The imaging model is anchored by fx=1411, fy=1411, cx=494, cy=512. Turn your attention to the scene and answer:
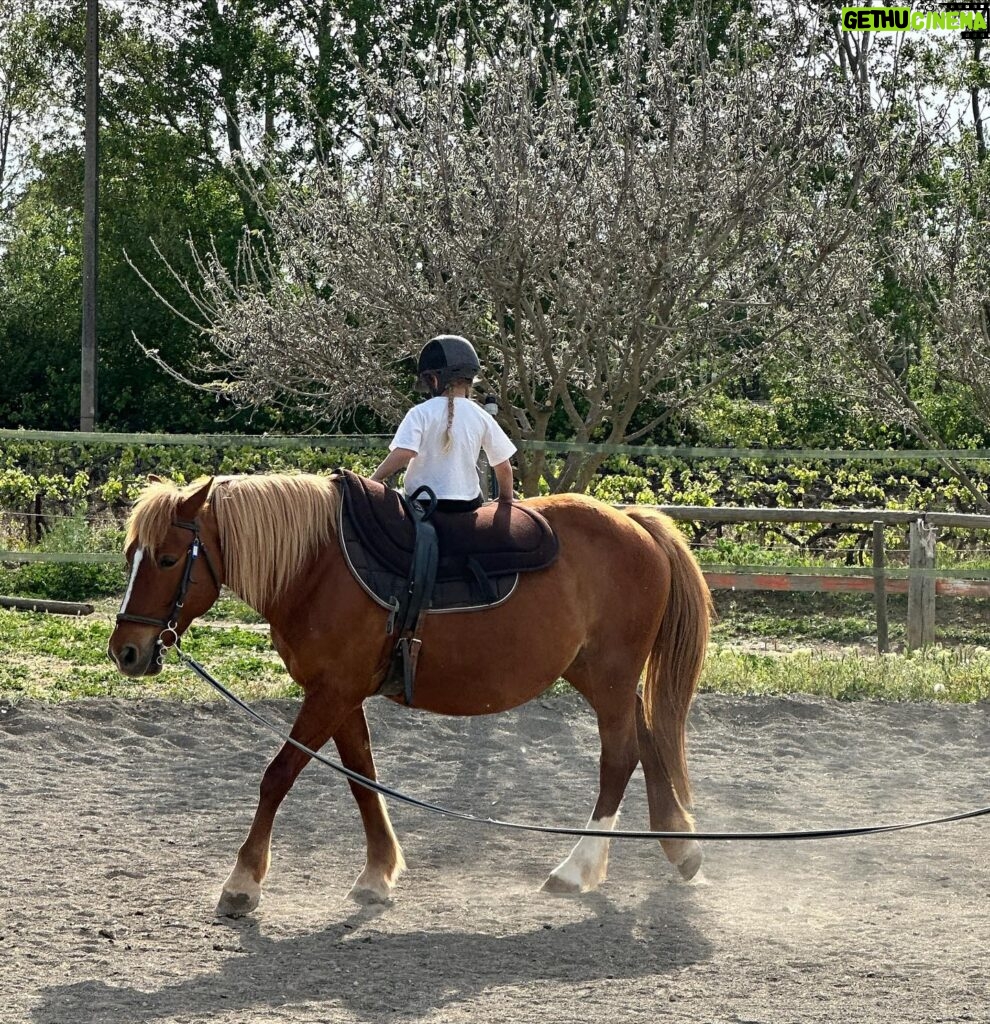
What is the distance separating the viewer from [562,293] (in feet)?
32.1

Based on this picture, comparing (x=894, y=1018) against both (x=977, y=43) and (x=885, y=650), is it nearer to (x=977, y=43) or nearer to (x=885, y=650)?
(x=885, y=650)

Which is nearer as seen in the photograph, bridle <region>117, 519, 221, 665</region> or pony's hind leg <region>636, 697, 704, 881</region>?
bridle <region>117, 519, 221, 665</region>

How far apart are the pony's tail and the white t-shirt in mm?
828

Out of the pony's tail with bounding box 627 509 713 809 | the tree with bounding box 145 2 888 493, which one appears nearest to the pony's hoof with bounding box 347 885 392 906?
the pony's tail with bounding box 627 509 713 809

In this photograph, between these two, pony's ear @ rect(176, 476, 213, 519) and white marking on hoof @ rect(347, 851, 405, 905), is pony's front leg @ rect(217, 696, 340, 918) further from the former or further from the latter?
pony's ear @ rect(176, 476, 213, 519)

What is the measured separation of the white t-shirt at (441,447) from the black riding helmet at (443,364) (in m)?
0.08

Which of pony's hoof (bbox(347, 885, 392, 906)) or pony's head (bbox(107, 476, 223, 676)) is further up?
pony's head (bbox(107, 476, 223, 676))

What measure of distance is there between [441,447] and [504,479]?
0.35 meters

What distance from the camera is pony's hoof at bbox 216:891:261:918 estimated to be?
476 cm

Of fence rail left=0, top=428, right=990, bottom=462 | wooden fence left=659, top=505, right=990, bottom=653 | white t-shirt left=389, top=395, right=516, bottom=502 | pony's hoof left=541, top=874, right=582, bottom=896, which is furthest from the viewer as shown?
wooden fence left=659, top=505, right=990, bottom=653

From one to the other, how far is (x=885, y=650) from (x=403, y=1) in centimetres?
1800

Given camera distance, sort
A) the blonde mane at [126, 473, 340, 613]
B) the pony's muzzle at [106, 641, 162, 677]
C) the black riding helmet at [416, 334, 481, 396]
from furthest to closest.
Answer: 1. the black riding helmet at [416, 334, 481, 396]
2. the blonde mane at [126, 473, 340, 613]
3. the pony's muzzle at [106, 641, 162, 677]

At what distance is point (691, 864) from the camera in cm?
531

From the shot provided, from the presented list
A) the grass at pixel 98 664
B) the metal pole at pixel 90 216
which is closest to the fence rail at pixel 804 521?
the grass at pixel 98 664
